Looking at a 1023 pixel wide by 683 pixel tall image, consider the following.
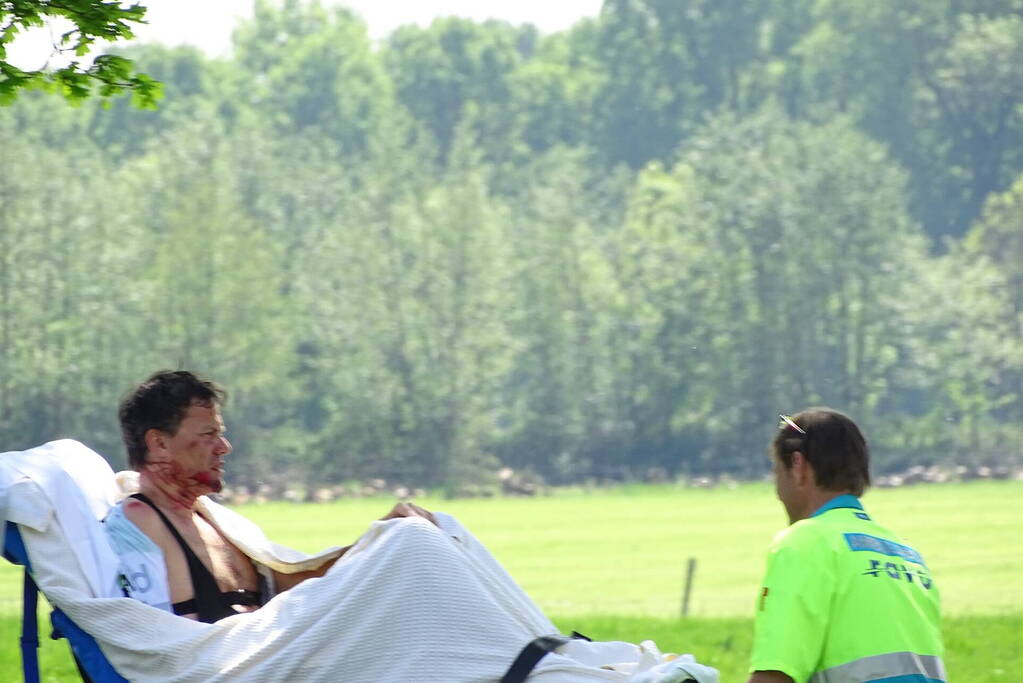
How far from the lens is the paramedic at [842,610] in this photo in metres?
3.41

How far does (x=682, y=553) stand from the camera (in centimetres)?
3119

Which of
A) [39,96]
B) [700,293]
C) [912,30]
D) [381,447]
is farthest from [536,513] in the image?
[912,30]

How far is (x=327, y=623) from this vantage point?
4.18m

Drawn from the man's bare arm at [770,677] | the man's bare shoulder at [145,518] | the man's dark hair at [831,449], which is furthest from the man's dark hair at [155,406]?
the man's bare arm at [770,677]

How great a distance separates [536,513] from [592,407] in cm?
1904

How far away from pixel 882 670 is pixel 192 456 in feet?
7.73

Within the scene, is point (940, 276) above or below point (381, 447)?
above

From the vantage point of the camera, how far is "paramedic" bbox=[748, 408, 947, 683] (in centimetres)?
341


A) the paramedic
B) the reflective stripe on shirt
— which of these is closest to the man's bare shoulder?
the paramedic

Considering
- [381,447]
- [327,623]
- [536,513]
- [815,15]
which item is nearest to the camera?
[327,623]

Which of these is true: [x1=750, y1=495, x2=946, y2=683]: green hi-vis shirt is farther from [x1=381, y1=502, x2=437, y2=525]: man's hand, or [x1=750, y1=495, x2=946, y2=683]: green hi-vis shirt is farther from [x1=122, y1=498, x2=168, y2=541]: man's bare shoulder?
[x1=122, y1=498, x2=168, y2=541]: man's bare shoulder

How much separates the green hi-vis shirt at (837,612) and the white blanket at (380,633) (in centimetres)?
62

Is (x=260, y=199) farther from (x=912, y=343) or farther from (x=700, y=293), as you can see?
(x=912, y=343)

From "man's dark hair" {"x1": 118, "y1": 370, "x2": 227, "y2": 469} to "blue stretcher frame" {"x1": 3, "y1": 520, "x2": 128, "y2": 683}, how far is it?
477mm
